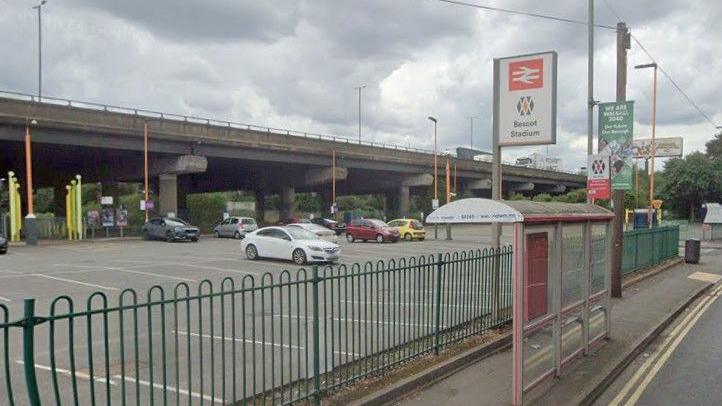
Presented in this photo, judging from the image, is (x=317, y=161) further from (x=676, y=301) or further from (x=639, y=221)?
(x=676, y=301)

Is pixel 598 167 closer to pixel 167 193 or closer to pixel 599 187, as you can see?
pixel 599 187

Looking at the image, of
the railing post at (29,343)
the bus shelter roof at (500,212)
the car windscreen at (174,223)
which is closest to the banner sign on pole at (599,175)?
the bus shelter roof at (500,212)

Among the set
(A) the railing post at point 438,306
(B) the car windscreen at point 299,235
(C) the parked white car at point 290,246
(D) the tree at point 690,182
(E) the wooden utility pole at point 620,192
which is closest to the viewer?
(A) the railing post at point 438,306

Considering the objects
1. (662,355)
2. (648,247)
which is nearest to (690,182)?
(648,247)

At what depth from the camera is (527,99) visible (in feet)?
31.1

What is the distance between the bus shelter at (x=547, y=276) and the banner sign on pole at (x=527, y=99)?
69.4 inches

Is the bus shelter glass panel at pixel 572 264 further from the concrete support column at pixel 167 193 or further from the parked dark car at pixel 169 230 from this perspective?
the concrete support column at pixel 167 193

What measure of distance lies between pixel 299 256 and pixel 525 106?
14.1 meters


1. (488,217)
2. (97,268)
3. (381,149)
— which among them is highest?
(381,149)

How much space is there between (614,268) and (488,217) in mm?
8250

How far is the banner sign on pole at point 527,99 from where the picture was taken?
925 cm

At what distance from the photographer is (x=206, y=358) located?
24.2ft

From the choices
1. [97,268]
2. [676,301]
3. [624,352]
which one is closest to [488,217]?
[624,352]

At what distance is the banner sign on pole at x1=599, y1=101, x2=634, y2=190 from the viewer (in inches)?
533
